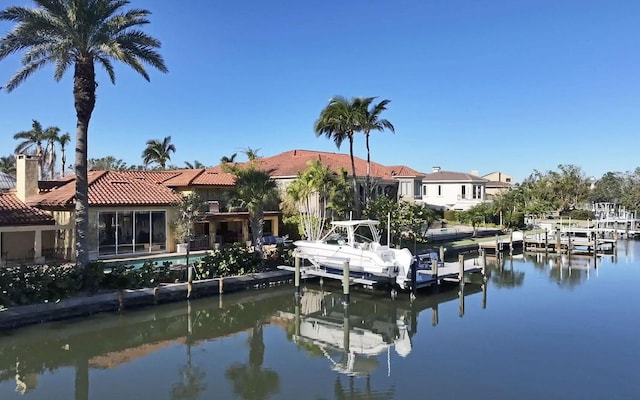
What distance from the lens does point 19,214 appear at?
26312 mm

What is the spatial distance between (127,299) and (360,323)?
9.53m

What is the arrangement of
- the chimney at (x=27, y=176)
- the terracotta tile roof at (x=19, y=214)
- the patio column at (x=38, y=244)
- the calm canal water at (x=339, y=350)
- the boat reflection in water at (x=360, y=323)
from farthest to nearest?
the chimney at (x=27, y=176)
the patio column at (x=38, y=244)
the terracotta tile roof at (x=19, y=214)
the boat reflection in water at (x=360, y=323)
the calm canal water at (x=339, y=350)

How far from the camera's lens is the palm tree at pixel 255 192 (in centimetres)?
2603

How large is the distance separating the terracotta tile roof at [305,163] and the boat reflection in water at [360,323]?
1645cm

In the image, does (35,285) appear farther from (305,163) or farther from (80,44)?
(305,163)

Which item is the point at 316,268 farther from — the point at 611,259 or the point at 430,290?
the point at 611,259

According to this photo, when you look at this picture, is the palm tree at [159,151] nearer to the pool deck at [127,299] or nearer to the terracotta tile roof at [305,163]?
the terracotta tile roof at [305,163]

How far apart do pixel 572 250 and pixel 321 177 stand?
83.6 feet

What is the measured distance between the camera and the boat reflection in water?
1643 cm

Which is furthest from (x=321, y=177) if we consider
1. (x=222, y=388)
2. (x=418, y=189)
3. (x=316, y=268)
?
(x=418, y=189)

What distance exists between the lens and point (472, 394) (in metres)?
12.6

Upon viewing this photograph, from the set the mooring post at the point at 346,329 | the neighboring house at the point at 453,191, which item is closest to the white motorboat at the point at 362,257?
the mooring post at the point at 346,329

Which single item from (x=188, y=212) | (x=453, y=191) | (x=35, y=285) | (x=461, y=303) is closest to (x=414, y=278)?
(x=461, y=303)

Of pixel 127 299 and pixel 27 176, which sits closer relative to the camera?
pixel 127 299
